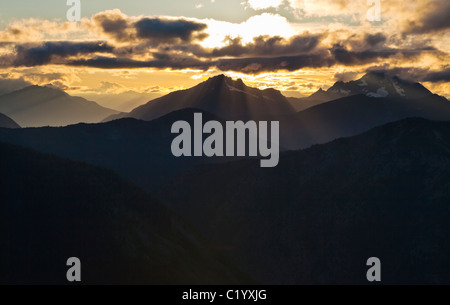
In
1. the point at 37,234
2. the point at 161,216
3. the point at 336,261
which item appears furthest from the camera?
the point at 336,261

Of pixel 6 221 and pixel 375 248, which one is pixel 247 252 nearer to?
pixel 375 248

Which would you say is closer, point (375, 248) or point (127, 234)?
point (127, 234)

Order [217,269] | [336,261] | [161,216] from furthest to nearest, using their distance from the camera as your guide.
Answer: [336,261]
[161,216]
[217,269]

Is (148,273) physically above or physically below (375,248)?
below

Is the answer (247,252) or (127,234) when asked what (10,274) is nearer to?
(127,234)

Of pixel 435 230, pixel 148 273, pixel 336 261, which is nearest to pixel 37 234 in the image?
pixel 148 273
